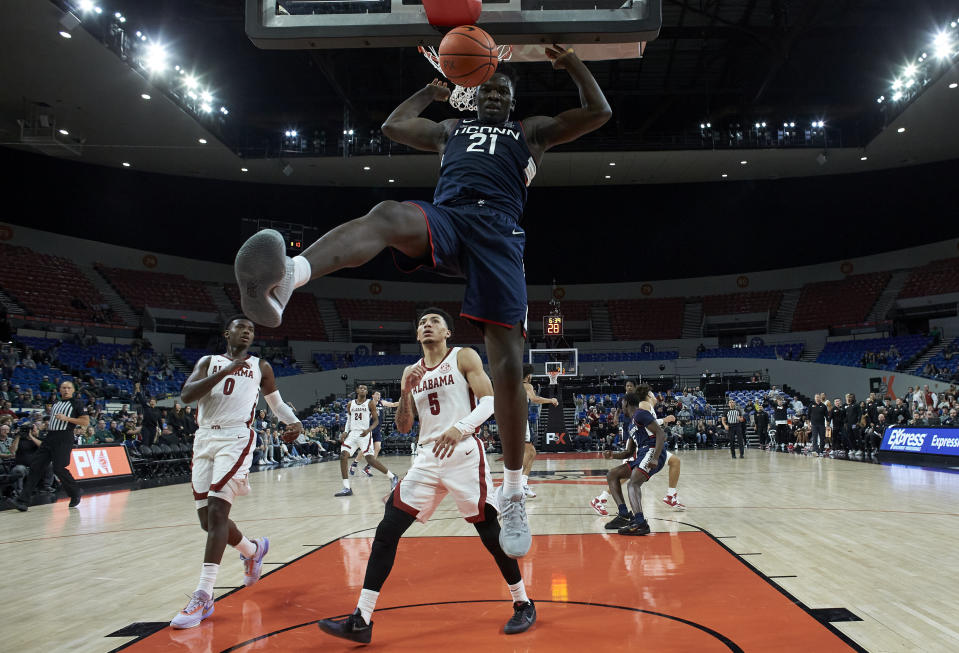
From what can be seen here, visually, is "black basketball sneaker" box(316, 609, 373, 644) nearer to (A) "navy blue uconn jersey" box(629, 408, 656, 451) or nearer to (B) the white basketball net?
(B) the white basketball net

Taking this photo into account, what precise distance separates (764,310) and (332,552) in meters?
31.9

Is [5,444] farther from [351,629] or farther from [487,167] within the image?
[487,167]

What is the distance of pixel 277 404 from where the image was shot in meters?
5.72

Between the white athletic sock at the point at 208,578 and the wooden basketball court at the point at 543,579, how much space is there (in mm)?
215

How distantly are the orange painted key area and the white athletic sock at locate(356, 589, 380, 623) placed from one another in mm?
162

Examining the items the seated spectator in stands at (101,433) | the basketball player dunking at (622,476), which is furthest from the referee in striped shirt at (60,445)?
the basketball player dunking at (622,476)

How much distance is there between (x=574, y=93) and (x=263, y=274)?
79.9 ft

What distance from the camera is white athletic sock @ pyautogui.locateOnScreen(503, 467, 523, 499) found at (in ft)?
11.5

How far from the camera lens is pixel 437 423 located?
447cm

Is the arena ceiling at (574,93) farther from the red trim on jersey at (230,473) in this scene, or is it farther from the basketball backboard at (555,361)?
the red trim on jersey at (230,473)

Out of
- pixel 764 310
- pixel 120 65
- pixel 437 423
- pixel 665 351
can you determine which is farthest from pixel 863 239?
pixel 437 423

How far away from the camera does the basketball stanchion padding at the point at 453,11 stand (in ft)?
11.8

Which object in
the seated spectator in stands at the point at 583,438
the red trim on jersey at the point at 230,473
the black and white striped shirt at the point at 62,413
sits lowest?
the seated spectator in stands at the point at 583,438

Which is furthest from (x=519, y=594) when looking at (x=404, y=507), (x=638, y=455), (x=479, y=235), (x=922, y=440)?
(x=922, y=440)
